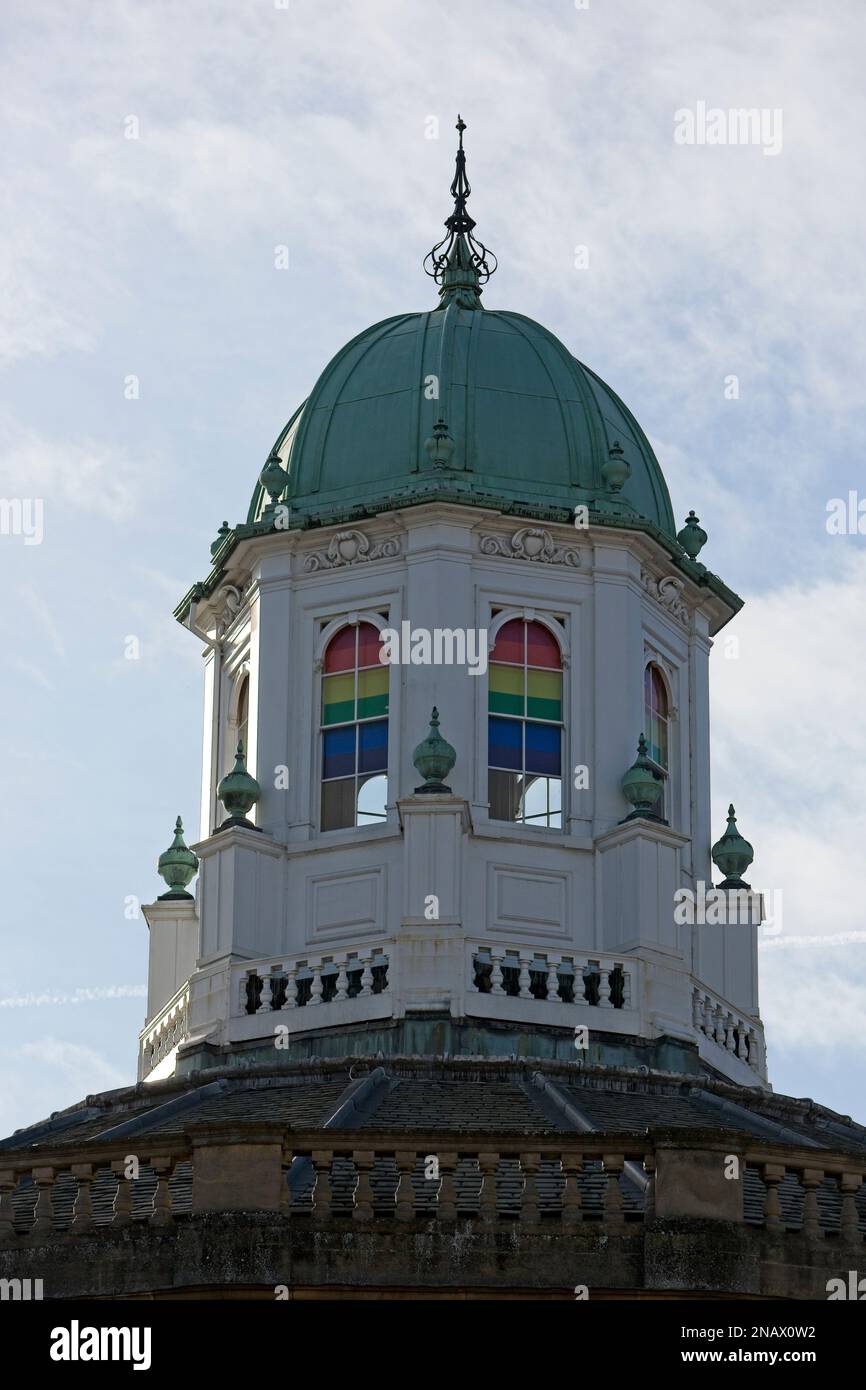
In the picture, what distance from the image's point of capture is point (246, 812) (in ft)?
130

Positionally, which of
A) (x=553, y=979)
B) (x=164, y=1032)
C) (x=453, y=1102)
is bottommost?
(x=453, y=1102)

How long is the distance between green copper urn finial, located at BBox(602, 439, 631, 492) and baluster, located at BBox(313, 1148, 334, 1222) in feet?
52.1

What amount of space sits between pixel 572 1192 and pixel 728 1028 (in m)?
13.0

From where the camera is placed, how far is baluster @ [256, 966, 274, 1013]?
37.4 meters

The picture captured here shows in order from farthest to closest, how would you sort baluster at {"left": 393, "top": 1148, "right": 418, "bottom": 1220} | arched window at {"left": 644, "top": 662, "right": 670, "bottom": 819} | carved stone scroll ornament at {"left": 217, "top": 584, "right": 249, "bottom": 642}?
carved stone scroll ornament at {"left": 217, "top": 584, "right": 249, "bottom": 642} → arched window at {"left": 644, "top": 662, "right": 670, "bottom": 819} → baluster at {"left": 393, "top": 1148, "right": 418, "bottom": 1220}

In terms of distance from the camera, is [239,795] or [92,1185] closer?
[92,1185]

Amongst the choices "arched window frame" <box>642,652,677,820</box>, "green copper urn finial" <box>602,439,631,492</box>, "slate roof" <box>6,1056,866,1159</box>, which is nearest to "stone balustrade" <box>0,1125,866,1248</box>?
"slate roof" <box>6,1056,866,1159</box>

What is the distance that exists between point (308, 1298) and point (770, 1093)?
11.0 metres

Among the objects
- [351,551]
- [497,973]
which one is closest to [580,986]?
[497,973]

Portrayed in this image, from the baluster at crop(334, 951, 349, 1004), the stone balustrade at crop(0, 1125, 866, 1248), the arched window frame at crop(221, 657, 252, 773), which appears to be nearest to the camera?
the stone balustrade at crop(0, 1125, 866, 1248)

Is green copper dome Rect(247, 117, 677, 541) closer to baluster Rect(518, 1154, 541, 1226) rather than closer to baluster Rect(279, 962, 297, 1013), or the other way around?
baluster Rect(279, 962, 297, 1013)

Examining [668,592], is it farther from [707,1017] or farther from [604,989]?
[604,989]

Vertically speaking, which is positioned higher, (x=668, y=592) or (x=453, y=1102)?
(x=668, y=592)

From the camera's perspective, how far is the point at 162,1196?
27266 mm
